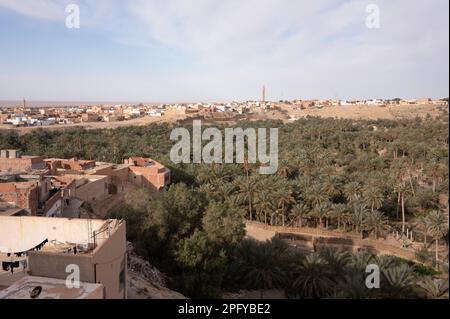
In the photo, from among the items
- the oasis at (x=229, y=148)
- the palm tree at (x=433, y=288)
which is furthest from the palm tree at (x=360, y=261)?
the oasis at (x=229, y=148)

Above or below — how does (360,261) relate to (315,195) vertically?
below

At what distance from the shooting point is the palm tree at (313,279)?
588 inches

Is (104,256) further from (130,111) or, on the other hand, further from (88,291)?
(130,111)

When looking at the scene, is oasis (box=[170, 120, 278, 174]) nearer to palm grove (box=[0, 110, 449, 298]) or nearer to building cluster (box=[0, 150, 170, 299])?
palm grove (box=[0, 110, 449, 298])

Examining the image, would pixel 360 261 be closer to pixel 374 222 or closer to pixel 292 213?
pixel 374 222

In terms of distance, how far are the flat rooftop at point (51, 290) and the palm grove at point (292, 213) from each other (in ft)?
21.4

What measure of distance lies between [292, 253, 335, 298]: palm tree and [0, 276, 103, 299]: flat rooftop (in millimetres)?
8774

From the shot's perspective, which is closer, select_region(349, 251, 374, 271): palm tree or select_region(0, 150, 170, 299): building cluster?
select_region(0, 150, 170, 299): building cluster

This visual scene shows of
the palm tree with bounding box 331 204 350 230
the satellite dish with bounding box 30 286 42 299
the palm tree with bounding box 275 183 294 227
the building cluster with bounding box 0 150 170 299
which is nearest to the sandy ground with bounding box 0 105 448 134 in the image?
the palm tree with bounding box 275 183 294 227

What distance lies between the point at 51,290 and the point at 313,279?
31.8 feet

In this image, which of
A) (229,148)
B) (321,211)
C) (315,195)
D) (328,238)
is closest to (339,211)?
(321,211)

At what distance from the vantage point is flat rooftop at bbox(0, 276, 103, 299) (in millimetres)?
7829

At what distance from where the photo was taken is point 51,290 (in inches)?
322
